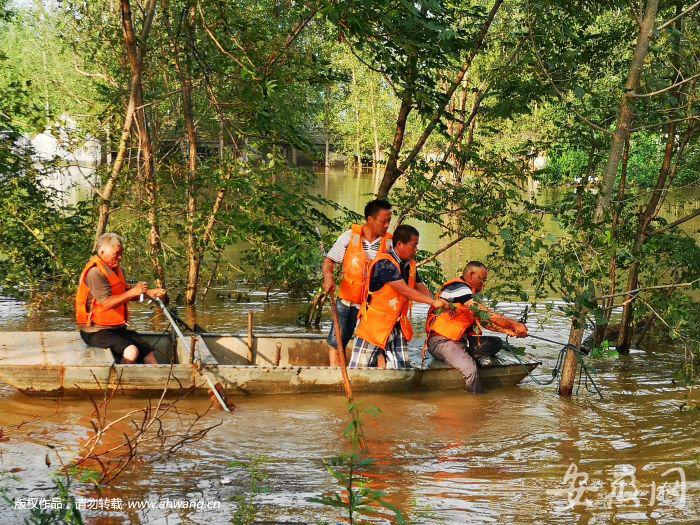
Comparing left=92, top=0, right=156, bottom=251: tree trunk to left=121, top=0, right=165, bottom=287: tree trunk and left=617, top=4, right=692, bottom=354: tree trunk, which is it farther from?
left=617, top=4, right=692, bottom=354: tree trunk

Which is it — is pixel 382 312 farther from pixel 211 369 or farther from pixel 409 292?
pixel 211 369

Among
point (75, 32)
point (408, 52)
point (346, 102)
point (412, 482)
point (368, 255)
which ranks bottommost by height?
point (412, 482)

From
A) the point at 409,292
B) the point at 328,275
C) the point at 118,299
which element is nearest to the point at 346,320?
the point at 328,275

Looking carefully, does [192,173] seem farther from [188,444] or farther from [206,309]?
[188,444]

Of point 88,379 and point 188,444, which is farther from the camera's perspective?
point 88,379

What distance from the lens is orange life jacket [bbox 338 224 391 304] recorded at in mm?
8734

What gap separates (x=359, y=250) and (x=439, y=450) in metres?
2.24

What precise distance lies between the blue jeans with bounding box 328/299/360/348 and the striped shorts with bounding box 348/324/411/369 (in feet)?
1.08

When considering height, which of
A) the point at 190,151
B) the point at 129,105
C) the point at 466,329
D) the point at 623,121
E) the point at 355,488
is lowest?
the point at 355,488

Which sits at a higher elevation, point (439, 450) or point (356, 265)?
point (356, 265)

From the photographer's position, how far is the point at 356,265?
8773 mm

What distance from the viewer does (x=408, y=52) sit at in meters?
9.03

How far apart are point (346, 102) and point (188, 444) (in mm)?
55937

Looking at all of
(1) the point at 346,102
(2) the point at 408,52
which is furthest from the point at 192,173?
(1) the point at 346,102
